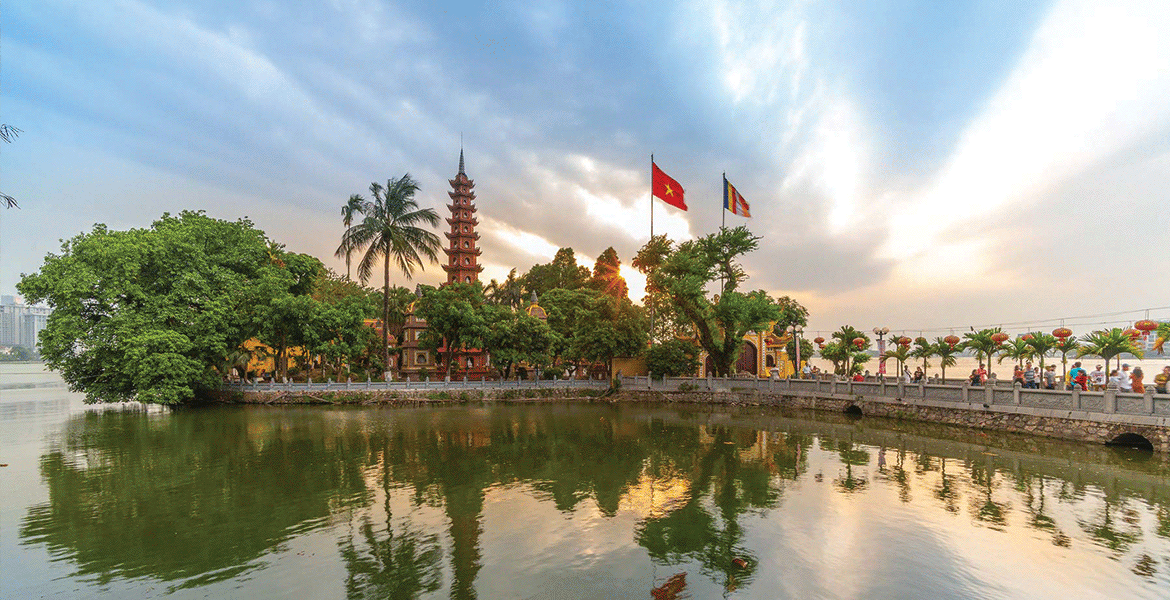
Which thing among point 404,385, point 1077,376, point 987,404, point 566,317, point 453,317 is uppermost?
point 566,317

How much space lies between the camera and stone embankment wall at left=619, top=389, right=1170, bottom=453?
16.4 meters

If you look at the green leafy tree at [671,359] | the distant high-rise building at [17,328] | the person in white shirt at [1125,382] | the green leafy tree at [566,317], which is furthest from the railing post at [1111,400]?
the distant high-rise building at [17,328]

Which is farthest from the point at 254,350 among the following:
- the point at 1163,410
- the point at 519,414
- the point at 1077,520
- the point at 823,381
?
the point at 1163,410

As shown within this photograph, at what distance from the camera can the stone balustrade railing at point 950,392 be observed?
53.9ft

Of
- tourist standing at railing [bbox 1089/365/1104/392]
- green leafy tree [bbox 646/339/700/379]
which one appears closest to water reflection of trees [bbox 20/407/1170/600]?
tourist standing at railing [bbox 1089/365/1104/392]

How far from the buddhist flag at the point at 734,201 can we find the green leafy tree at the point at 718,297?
1.17 meters

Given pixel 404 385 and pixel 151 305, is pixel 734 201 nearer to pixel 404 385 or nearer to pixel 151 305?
pixel 404 385

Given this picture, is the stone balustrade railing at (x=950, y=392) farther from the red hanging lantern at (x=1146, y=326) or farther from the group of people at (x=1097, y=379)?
the red hanging lantern at (x=1146, y=326)

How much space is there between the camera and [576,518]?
399 inches

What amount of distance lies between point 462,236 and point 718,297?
27058mm

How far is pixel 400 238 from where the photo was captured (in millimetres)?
33500

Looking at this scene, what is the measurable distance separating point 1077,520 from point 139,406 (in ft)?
135

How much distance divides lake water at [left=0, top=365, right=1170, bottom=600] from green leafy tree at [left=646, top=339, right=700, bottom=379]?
52.8ft

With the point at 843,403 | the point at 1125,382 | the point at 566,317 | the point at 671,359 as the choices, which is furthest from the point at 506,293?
the point at 1125,382
